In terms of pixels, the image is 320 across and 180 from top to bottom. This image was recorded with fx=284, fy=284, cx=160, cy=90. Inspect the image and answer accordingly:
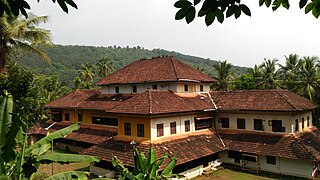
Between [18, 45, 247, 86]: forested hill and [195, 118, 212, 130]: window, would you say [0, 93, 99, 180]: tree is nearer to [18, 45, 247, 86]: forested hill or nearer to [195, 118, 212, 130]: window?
[195, 118, 212, 130]: window

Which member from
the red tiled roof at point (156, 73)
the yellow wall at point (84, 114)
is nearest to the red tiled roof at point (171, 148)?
the yellow wall at point (84, 114)

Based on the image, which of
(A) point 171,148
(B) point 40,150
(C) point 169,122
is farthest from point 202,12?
(C) point 169,122

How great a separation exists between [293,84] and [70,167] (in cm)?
2701

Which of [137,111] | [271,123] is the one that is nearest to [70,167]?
[137,111]

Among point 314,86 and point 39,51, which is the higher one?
point 39,51

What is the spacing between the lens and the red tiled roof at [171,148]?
18156 mm

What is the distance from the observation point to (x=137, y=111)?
63.3 ft

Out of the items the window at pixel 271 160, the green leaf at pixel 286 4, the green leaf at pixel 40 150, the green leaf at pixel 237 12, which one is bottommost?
the window at pixel 271 160

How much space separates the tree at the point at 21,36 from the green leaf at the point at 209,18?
1408 cm

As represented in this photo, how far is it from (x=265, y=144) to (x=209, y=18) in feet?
63.9

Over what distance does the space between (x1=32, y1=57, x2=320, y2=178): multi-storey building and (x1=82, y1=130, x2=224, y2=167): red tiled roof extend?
0.07m

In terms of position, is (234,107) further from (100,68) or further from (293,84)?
(100,68)

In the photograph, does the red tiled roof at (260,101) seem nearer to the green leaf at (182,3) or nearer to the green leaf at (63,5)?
the green leaf at (182,3)

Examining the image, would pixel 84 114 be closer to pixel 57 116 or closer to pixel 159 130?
pixel 57 116
